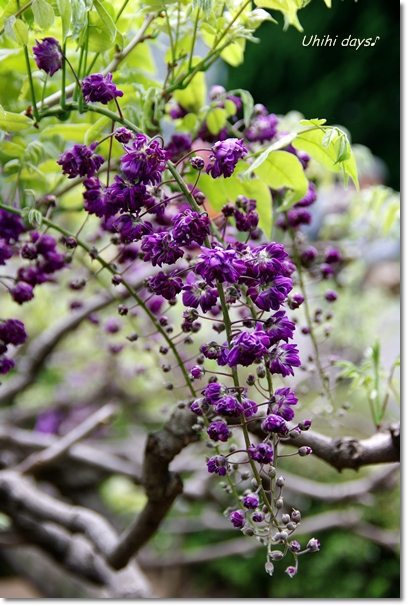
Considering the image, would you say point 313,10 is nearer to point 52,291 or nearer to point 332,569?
point 52,291

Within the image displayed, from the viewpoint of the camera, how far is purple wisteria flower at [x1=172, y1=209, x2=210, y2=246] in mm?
268

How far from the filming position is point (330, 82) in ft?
8.33

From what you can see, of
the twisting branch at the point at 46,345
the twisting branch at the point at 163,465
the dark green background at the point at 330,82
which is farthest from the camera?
the dark green background at the point at 330,82

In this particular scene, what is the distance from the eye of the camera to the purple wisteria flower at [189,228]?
10.6 inches

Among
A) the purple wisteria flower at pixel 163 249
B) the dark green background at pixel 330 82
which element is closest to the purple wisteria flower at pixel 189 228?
the purple wisteria flower at pixel 163 249

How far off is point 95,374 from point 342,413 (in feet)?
4.64

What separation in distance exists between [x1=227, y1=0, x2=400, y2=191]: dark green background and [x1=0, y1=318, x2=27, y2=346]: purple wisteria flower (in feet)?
6.51

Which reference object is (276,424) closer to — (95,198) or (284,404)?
(284,404)

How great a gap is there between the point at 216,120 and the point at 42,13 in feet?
0.57

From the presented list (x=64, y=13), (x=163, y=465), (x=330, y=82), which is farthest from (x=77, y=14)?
(x=330, y=82)

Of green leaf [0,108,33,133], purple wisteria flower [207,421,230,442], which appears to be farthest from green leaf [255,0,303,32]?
purple wisteria flower [207,421,230,442]

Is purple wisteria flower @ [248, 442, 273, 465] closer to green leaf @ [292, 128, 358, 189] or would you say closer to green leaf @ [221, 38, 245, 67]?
green leaf @ [292, 128, 358, 189]

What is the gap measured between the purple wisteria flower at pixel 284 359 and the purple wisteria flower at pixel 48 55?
0.71ft

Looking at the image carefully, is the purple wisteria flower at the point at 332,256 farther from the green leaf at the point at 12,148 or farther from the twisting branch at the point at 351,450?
the green leaf at the point at 12,148
